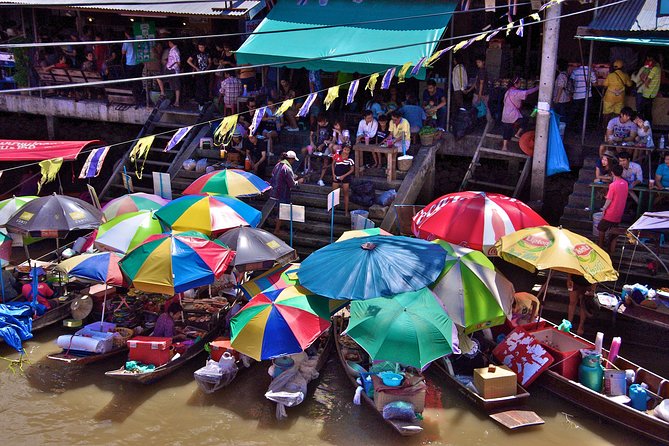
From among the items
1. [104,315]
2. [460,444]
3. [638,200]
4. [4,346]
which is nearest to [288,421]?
[460,444]

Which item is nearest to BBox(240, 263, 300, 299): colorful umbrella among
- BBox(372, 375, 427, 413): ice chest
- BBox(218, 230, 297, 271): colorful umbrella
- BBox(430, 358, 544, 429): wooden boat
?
BBox(218, 230, 297, 271): colorful umbrella

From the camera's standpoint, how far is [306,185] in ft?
54.9

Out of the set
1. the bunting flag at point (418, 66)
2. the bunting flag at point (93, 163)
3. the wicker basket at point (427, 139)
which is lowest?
the bunting flag at point (93, 163)

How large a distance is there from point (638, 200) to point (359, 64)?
6251 mm

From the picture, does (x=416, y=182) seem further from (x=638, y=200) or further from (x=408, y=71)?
(x=638, y=200)

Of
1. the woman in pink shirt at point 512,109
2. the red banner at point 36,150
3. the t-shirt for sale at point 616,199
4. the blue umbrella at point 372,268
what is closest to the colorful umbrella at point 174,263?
the blue umbrella at point 372,268

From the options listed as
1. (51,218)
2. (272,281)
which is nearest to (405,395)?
(272,281)

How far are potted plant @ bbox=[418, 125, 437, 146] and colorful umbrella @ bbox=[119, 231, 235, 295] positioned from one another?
6408mm

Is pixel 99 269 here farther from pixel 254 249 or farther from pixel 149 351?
pixel 254 249

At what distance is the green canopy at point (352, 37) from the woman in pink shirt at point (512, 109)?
6.52 ft

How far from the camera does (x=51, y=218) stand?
13477 millimetres

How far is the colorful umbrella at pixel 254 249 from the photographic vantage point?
1243 centimetres

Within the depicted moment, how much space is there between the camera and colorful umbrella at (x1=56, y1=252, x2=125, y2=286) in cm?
1240

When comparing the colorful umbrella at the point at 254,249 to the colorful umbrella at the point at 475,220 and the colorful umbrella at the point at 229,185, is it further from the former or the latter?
the colorful umbrella at the point at 475,220
